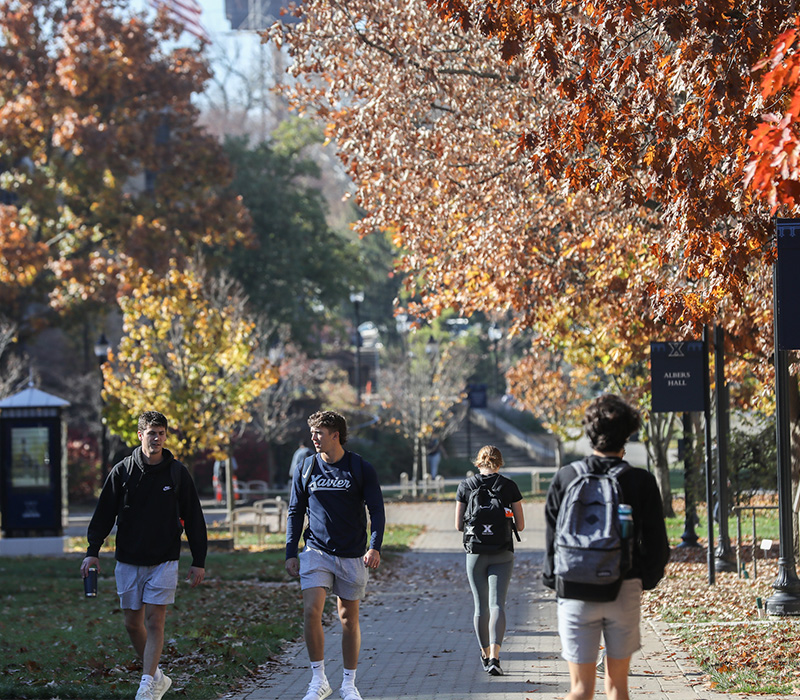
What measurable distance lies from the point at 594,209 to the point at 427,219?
2.09 metres

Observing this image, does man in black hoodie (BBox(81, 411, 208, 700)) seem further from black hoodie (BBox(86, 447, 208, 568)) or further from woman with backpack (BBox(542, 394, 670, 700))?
woman with backpack (BBox(542, 394, 670, 700))

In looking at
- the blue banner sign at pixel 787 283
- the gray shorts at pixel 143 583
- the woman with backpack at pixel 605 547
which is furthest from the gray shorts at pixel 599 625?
the blue banner sign at pixel 787 283

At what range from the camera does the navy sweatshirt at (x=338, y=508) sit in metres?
7.34

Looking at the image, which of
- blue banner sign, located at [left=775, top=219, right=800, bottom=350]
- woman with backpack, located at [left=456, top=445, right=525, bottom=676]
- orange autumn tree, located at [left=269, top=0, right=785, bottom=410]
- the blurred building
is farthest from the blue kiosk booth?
the blurred building

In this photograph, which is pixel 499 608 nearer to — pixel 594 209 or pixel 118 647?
pixel 118 647

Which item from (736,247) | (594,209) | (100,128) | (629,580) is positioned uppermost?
(100,128)

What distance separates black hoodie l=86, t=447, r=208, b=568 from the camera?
23.7 ft

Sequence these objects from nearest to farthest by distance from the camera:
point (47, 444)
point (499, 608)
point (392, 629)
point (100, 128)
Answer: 1. point (499, 608)
2. point (392, 629)
3. point (47, 444)
4. point (100, 128)

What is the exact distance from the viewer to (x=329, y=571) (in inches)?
289

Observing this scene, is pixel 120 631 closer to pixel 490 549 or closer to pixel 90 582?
pixel 90 582

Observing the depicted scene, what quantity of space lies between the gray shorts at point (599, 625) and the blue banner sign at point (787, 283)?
4.15 m

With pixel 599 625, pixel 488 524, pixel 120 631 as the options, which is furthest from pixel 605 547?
pixel 120 631

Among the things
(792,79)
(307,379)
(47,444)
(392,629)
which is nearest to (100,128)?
(47,444)

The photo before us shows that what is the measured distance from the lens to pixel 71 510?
3481cm
